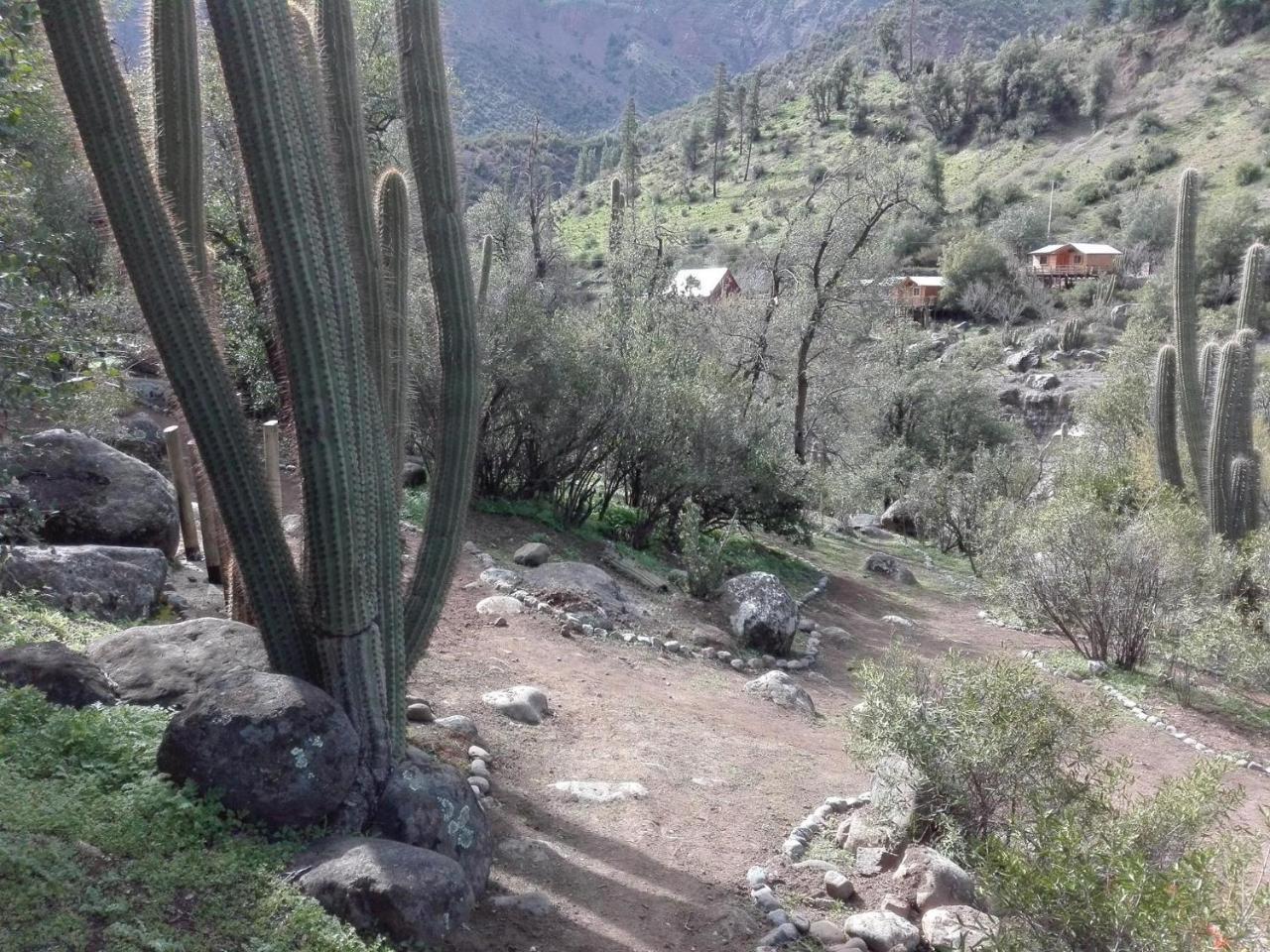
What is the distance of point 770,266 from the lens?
19828mm

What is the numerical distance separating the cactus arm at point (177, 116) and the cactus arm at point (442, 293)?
1112mm

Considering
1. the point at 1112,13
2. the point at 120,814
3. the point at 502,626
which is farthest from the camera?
the point at 1112,13

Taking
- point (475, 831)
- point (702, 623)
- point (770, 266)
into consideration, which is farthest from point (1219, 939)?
point (770, 266)

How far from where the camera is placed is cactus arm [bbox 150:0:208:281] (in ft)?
16.4

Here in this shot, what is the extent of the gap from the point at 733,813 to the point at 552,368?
23.2 ft

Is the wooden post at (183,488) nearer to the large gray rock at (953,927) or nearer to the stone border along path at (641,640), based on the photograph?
the stone border along path at (641,640)

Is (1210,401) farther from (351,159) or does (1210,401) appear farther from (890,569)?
(351,159)

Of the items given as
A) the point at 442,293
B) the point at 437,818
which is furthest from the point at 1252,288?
the point at 437,818

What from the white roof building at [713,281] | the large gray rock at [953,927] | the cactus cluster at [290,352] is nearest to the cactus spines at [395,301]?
the cactus cluster at [290,352]

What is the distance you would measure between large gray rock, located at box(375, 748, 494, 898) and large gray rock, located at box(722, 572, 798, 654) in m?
5.98

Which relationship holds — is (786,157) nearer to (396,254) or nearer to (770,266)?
(770,266)

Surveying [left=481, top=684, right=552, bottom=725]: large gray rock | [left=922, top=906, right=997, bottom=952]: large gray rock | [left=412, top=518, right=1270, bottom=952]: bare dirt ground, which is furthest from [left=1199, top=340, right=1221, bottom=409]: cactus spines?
[left=922, top=906, right=997, bottom=952]: large gray rock

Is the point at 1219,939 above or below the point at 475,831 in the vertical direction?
above

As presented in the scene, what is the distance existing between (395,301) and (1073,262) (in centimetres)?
4634
